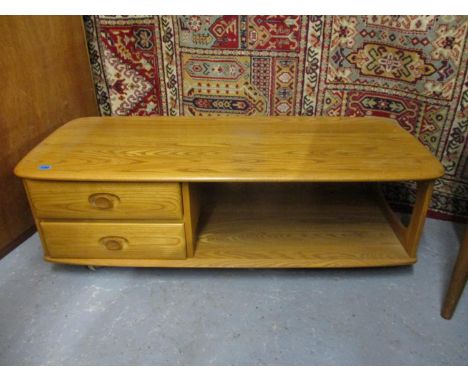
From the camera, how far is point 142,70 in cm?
161

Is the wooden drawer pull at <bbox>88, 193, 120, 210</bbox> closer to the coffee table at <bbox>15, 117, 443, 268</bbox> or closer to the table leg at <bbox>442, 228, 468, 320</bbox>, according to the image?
the coffee table at <bbox>15, 117, 443, 268</bbox>

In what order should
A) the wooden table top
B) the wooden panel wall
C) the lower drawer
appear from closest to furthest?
the wooden table top, the lower drawer, the wooden panel wall

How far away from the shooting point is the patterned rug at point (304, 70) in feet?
4.55

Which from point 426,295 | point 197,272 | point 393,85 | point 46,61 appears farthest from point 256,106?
point 426,295

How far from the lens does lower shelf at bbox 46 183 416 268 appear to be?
4.14 ft

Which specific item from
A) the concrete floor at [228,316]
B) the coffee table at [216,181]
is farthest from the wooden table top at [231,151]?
the concrete floor at [228,316]

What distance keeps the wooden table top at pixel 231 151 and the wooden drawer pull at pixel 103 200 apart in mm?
74

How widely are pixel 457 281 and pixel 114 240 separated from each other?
1.03 meters

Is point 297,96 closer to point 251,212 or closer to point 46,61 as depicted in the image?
point 251,212

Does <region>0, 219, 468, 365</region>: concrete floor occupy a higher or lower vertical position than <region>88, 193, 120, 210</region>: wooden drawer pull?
lower

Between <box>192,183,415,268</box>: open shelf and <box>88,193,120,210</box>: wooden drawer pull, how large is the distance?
313 millimetres

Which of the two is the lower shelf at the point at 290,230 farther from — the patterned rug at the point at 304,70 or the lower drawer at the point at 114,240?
the patterned rug at the point at 304,70

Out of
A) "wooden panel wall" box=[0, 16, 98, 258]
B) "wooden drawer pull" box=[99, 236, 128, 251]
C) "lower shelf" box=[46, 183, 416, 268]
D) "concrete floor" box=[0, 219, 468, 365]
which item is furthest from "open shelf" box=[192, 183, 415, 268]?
"wooden panel wall" box=[0, 16, 98, 258]

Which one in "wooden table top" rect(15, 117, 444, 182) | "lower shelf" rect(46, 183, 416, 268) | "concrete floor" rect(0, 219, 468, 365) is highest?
"wooden table top" rect(15, 117, 444, 182)
